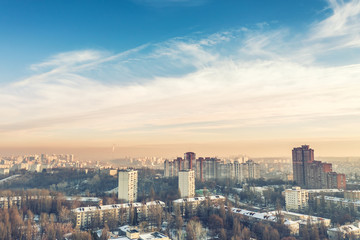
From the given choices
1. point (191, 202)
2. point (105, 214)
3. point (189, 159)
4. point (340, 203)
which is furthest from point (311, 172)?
point (105, 214)

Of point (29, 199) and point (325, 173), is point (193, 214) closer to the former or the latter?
point (29, 199)

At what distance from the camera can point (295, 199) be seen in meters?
14.4

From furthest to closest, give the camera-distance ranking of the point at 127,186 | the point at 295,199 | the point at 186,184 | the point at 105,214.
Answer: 1. the point at 186,184
2. the point at 127,186
3. the point at 295,199
4. the point at 105,214

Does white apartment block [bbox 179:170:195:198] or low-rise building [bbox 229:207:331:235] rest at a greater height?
white apartment block [bbox 179:170:195:198]

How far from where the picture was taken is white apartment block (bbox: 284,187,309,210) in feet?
47.2

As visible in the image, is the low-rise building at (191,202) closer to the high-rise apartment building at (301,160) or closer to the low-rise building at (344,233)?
the low-rise building at (344,233)

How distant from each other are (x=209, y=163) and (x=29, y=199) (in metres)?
15.0

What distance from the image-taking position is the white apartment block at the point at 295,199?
14.4 meters

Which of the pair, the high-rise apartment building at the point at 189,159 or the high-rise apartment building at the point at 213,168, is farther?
the high-rise apartment building at the point at 213,168

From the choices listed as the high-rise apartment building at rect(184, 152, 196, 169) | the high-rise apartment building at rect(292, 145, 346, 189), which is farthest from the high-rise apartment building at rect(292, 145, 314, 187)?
the high-rise apartment building at rect(184, 152, 196, 169)

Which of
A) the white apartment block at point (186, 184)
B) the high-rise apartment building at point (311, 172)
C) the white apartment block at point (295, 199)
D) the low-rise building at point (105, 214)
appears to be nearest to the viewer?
the low-rise building at point (105, 214)

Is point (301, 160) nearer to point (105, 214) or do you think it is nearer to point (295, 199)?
point (295, 199)

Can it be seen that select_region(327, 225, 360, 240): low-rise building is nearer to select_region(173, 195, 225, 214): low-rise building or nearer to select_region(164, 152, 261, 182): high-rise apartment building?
select_region(173, 195, 225, 214): low-rise building

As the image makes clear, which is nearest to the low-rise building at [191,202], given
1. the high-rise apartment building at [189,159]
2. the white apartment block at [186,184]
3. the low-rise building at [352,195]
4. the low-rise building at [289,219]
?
the low-rise building at [289,219]
